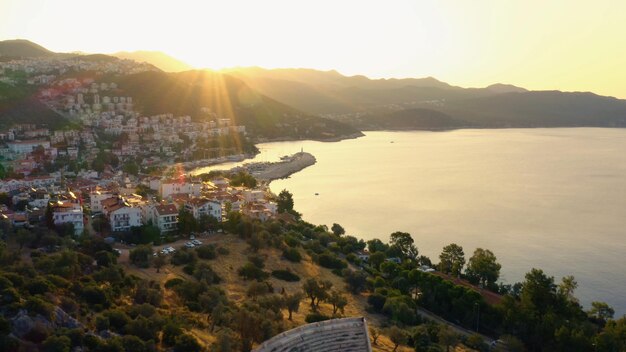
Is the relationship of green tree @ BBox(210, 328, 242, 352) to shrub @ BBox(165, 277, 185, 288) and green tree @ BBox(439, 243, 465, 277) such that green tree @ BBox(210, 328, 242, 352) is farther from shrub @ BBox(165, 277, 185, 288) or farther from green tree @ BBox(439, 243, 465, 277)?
green tree @ BBox(439, 243, 465, 277)

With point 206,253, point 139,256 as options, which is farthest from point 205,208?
point 139,256

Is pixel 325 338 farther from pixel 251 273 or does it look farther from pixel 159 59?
pixel 159 59

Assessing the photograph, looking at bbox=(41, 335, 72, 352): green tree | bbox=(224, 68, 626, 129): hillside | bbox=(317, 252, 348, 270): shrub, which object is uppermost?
bbox=(224, 68, 626, 129): hillside

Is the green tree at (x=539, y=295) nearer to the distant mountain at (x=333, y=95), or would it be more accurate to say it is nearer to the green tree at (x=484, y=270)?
the green tree at (x=484, y=270)

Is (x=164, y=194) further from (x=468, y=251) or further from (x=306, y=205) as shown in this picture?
(x=468, y=251)

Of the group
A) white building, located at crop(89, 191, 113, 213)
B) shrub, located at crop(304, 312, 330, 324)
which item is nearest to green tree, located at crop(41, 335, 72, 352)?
shrub, located at crop(304, 312, 330, 324)

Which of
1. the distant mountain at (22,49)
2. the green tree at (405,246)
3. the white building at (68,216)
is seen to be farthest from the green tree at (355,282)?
the distant mountain at (22,49)

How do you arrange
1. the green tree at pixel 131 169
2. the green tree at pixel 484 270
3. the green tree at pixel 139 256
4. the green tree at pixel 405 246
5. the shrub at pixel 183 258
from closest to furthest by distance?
1. the green tree at pixel 139 256
2. the shrub at pixel 183 258
3. the green tree at pixel 484 270
4. the green tree at pixel 405 246
5. the green tree at pixel 131 169
